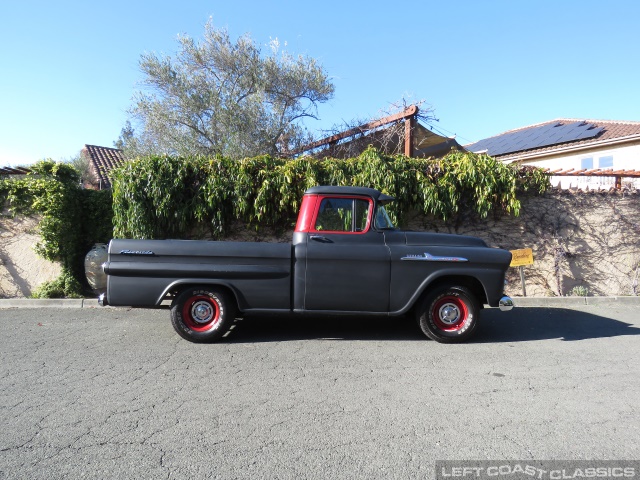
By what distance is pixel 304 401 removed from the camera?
383cm

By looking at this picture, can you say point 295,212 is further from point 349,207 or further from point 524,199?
point 524,199

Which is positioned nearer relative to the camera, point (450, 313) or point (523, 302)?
point (450, 313)

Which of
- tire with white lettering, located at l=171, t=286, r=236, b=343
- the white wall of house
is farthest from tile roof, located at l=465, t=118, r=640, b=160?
tire with white lettering, located at l=171, t=286, r=236, b=343

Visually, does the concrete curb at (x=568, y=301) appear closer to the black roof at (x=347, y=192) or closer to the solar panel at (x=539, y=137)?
the black roof at (x=347, y=192)

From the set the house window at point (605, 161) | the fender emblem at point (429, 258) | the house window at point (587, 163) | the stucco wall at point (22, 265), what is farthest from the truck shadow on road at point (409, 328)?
the house window at point (587, 163)

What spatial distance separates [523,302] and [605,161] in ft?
41.8

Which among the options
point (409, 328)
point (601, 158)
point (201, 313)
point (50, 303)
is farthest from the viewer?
point (601, 158)

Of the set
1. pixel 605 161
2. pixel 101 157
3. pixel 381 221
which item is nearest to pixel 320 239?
pixel 381 221

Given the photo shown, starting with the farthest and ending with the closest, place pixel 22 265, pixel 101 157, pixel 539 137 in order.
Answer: pixel 101 157 → pixel 539 137 → pixel 22 265

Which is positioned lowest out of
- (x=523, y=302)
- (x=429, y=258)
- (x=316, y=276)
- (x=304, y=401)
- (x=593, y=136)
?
(x=304, y=401)

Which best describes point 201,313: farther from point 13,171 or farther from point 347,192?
point 13,171

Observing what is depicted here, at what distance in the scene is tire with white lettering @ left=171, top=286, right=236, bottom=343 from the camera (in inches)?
215

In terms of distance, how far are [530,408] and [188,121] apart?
11.4 metres

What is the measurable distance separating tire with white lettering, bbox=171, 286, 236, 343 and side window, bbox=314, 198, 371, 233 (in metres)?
1.53
